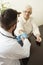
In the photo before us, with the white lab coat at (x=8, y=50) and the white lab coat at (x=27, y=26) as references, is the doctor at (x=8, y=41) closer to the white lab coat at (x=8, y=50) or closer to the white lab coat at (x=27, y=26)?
the white lab coat at (x=8, y=50)

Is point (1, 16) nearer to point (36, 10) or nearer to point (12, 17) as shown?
point (12, 17)

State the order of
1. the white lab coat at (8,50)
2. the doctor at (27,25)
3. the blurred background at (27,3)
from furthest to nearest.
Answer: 1. the blurred background at (27,3)
2. the doctor at (27,25)
3. the white lab coat at (8,50)

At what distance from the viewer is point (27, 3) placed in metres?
2.78

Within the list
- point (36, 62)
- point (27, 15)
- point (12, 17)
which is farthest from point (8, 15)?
point (27, 15)

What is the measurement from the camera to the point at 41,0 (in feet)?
9.31

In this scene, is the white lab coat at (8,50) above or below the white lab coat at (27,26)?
above

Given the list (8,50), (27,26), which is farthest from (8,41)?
(27,26)

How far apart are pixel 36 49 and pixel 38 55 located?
0.15 metres

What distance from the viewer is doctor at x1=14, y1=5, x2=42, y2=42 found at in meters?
2.09

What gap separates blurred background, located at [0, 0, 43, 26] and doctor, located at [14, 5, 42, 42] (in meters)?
0.60

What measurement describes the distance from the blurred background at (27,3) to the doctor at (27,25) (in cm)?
60

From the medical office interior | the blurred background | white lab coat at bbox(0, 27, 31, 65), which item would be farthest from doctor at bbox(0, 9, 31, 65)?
the blurred background

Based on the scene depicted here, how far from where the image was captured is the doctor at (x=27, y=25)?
2086 millimetres

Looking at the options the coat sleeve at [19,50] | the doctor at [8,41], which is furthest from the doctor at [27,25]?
the doctor at [8,41]
